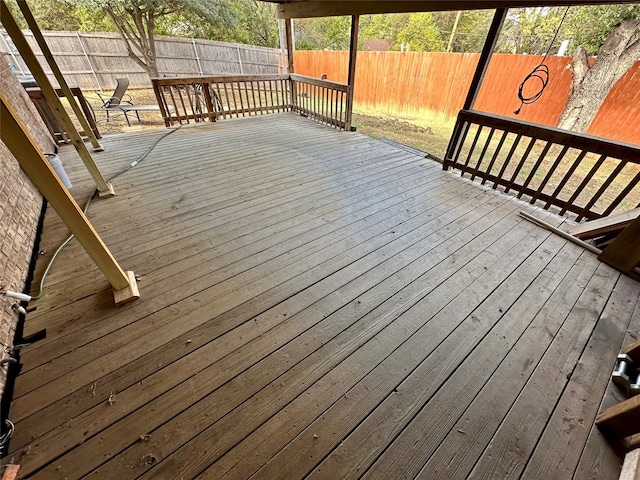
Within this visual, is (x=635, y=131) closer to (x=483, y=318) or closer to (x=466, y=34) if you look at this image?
(x=483, y=318)

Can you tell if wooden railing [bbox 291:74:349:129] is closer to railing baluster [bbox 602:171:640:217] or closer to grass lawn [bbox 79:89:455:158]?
grass lawn [bbox 79:89:455:158]

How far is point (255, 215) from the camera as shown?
2.57 m

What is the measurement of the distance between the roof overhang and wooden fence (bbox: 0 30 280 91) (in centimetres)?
665

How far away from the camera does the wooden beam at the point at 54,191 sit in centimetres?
107

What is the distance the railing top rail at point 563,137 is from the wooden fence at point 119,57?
1072 centimetres

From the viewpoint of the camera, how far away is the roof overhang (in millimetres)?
2410

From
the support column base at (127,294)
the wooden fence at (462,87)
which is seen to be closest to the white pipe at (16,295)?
the support column base at (127,294)

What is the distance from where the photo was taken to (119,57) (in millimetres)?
9094

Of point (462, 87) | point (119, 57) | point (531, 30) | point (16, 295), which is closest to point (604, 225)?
point (16, 295)

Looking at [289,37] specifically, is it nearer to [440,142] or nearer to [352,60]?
[352,60]

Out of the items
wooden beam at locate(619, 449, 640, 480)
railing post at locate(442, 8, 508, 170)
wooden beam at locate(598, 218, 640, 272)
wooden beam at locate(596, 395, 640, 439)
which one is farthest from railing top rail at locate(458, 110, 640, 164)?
wooden beam at locate(619, 449, 640, 480)

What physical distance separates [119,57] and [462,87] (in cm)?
1101

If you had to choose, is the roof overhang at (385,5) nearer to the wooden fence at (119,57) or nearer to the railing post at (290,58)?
the railing post at (290,58)

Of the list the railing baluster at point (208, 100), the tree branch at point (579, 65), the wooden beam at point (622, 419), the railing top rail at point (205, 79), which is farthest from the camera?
the tree branch at point (579, 65)
